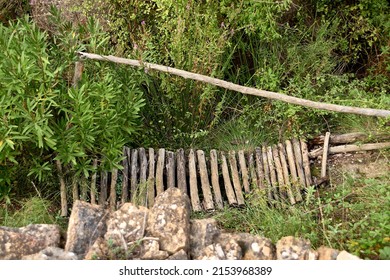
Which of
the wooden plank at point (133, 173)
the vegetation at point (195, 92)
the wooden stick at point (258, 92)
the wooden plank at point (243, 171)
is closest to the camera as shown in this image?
the vegetation at point (195, 92)

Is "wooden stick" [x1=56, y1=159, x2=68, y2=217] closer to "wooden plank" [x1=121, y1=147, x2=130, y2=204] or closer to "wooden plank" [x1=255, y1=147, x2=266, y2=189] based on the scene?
"wooden plank" [x1=121, y1=147, x2=130, y2=204]

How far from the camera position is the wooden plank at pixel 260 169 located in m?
4.78

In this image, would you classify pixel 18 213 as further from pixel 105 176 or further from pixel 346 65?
pixel 346 65

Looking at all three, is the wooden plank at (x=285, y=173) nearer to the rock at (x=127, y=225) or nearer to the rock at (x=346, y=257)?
the rock at (x=346, y=257)

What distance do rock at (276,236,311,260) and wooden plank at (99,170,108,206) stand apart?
214 cm

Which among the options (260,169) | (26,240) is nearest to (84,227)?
(26,240)

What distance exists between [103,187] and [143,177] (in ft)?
1.31

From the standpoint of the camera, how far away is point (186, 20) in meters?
5.28

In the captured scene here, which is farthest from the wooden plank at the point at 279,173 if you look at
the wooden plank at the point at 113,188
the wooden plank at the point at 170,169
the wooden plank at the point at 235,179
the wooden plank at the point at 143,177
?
the wooden plank at the point at 113,188

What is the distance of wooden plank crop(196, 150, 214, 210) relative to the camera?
15.0 ft

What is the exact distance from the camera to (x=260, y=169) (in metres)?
4.87

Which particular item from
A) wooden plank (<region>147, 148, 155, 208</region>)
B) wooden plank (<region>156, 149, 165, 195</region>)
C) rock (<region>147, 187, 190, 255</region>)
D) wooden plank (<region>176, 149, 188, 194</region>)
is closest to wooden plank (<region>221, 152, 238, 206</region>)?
wooden plank (<region>176, 149, 188, 194</region>)

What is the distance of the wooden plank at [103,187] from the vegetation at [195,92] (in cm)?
16

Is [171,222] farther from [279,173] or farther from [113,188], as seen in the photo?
[279,173]
